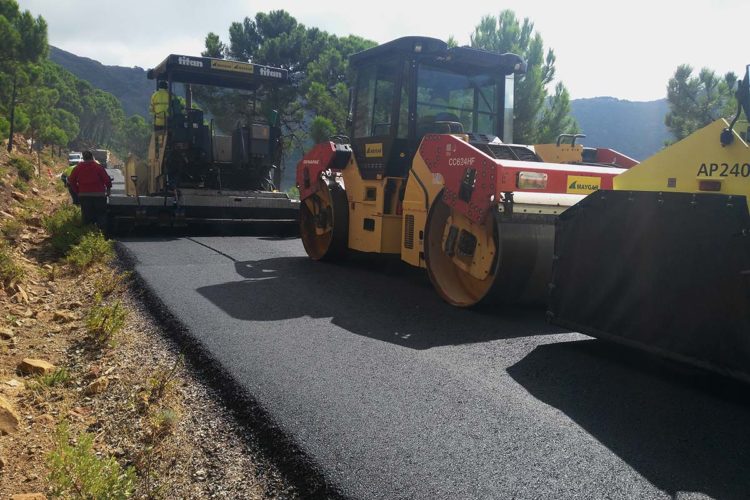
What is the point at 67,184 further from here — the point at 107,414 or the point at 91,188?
the point at 107,414

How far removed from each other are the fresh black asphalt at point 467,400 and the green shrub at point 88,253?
2.41 m

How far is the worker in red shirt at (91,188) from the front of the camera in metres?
9.67

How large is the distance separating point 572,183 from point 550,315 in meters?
1.46

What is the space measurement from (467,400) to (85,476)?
1.82 metres

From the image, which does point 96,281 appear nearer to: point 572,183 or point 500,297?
point 500,297

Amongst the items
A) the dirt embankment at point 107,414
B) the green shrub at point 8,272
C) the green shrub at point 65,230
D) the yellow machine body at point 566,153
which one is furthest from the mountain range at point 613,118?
the dirt embankment at point 107,414

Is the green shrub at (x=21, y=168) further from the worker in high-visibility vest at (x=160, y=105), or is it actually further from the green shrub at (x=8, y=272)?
the green shrub at (x=8, y=272)

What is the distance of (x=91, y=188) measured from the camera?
974cm

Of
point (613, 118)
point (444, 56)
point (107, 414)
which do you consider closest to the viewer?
point (107, 414)

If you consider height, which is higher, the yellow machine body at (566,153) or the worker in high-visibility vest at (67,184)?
the yellow machine body at (566,153)

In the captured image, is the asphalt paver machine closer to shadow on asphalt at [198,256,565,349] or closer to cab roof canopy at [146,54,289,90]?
cab roof canopy at [146,54,289,90]

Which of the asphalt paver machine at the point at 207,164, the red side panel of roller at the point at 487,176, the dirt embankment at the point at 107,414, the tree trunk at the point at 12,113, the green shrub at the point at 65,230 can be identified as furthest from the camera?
the tree trunk at the point at 12,113

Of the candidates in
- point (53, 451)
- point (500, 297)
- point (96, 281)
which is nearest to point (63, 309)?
point (96, 281)

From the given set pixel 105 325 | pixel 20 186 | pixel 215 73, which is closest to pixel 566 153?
pixel 105 325
